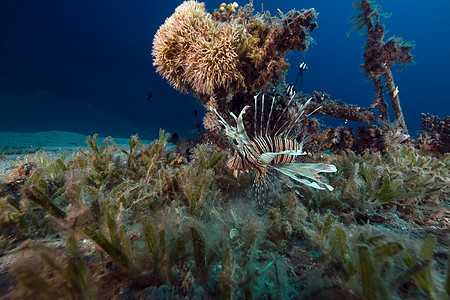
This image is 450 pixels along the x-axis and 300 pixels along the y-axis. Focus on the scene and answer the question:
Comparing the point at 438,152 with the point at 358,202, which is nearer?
the point at 358,202

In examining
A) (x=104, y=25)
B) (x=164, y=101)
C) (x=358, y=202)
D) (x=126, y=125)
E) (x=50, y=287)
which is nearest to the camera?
(x=50, y=287)

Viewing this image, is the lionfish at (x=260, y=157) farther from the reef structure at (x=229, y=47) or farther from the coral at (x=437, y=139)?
the coral at (x=437, y=139)

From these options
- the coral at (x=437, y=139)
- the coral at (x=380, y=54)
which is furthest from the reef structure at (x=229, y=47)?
the coral at (x=437, y=139)

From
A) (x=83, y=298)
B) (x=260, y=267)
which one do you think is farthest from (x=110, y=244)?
(x=260, y=267)

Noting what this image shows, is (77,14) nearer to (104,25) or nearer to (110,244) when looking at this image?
(104,25)

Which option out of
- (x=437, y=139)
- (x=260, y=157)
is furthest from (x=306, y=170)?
(x=437, y=139)

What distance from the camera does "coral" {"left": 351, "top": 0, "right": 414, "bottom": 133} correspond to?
601cm

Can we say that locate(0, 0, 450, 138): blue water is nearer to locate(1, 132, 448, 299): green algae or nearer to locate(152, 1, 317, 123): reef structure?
locate(152, 1, 317, 123): reef structure

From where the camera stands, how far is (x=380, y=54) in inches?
241

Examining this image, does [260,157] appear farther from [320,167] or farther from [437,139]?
[437,139]

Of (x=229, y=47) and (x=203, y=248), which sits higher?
(x=229, y=47)

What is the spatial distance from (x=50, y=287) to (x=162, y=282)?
0.50 meters

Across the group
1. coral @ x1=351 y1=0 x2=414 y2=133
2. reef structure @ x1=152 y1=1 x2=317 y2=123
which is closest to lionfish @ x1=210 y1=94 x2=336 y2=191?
reef structure @ x1=152 y1=1 x2=317 y2=123

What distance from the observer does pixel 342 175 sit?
305 cm
